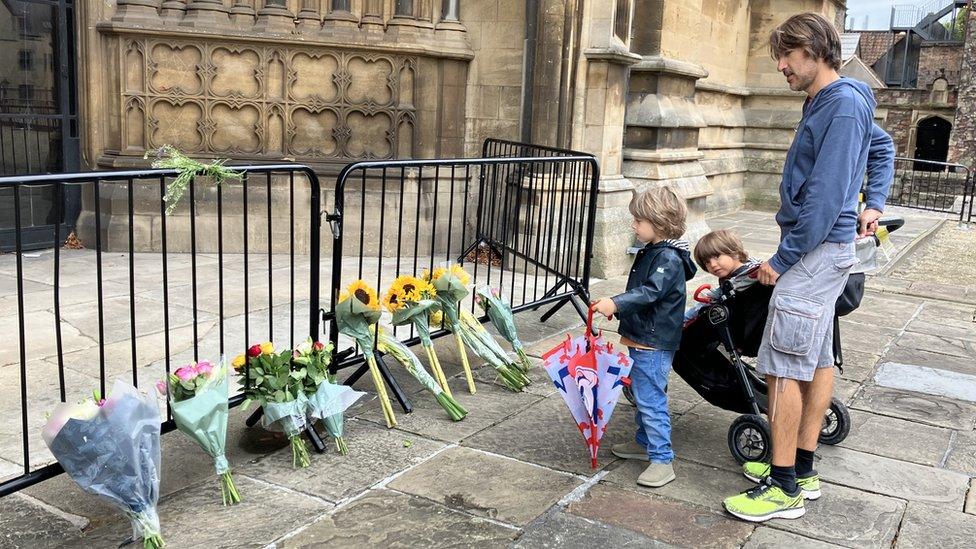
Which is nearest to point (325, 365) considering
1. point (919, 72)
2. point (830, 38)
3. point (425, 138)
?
point (830, 38)

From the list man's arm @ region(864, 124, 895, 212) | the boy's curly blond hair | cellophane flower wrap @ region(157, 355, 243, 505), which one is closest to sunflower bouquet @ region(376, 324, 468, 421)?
cellophane flower wrap @ region(157, 355, 243, 505)

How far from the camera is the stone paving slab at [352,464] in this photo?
3.63m

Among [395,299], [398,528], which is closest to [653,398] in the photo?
[398,528]

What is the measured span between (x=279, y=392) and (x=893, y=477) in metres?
2.66

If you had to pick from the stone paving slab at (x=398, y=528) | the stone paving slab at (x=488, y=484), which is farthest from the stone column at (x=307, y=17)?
the stone paving slab at (x=398, y=528)

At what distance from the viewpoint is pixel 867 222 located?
3.90 metres

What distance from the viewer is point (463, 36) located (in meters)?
8.59

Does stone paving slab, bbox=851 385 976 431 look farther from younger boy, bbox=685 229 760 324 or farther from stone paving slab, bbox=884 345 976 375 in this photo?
younger boy, bbox=685 229 760 324

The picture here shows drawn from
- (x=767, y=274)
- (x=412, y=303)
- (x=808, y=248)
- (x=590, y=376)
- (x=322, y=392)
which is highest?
(x=808, y=248)

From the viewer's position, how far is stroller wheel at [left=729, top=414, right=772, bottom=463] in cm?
383

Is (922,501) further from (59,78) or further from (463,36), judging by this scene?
(59,78)

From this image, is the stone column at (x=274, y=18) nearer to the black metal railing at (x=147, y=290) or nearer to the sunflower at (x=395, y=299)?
the black metal railing at (x=147, y=290)

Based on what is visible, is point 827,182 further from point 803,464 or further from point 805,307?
point 803,464

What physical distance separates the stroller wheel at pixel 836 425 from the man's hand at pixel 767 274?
1.11m
